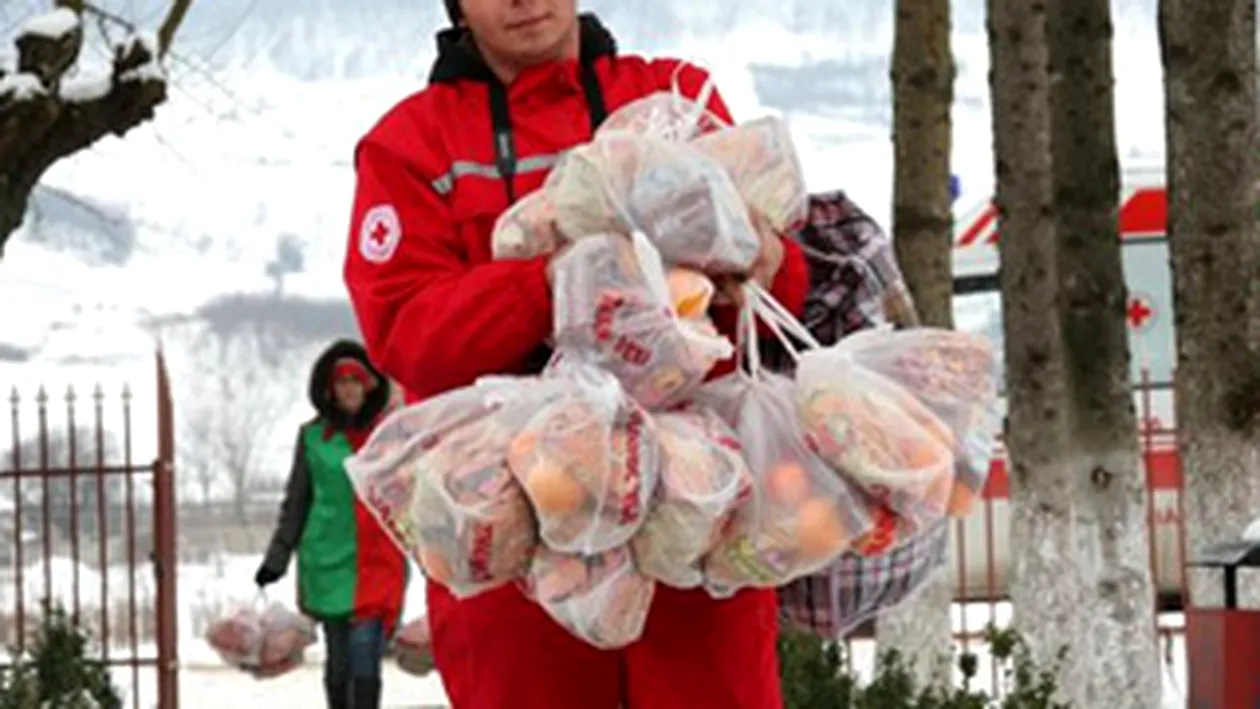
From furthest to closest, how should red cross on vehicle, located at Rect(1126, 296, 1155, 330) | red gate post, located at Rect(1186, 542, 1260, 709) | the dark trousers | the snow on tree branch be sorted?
red cross on vehicle, located at Rect(1126, 296, 1155, 330) → the snow on tree branch → the dark trousers → red gate post, located at Rect(1186, 542, 1260, 709)

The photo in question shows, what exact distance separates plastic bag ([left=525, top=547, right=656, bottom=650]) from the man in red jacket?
19cm

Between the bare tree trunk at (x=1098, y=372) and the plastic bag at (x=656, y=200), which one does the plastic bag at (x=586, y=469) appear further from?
the bare tree trunk at (x=1098, y=372)

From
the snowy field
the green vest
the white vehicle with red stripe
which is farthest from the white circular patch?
the white vehicle with red stripe

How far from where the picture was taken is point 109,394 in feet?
57.0

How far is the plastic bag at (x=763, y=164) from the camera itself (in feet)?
14.6

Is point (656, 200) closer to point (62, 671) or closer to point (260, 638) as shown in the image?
point (62, 671)

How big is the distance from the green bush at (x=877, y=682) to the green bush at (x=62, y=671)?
11.0 ft

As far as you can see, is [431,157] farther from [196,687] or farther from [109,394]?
[196,687]

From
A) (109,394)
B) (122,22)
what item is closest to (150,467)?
(109,394)

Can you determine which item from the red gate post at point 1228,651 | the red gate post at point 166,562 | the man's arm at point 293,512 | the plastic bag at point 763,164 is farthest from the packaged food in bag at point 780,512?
the red gate post at point 166,562

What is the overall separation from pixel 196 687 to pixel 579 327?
55.8ft

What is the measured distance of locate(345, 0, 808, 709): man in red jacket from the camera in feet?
14.6

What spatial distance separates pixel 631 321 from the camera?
4.32 metres

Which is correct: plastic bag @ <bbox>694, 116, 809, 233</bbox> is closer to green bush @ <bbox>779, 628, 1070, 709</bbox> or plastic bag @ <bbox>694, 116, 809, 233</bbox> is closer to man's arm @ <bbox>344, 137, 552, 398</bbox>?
man's arm @ <bbox>344, 137, 552, 398</bbox>
